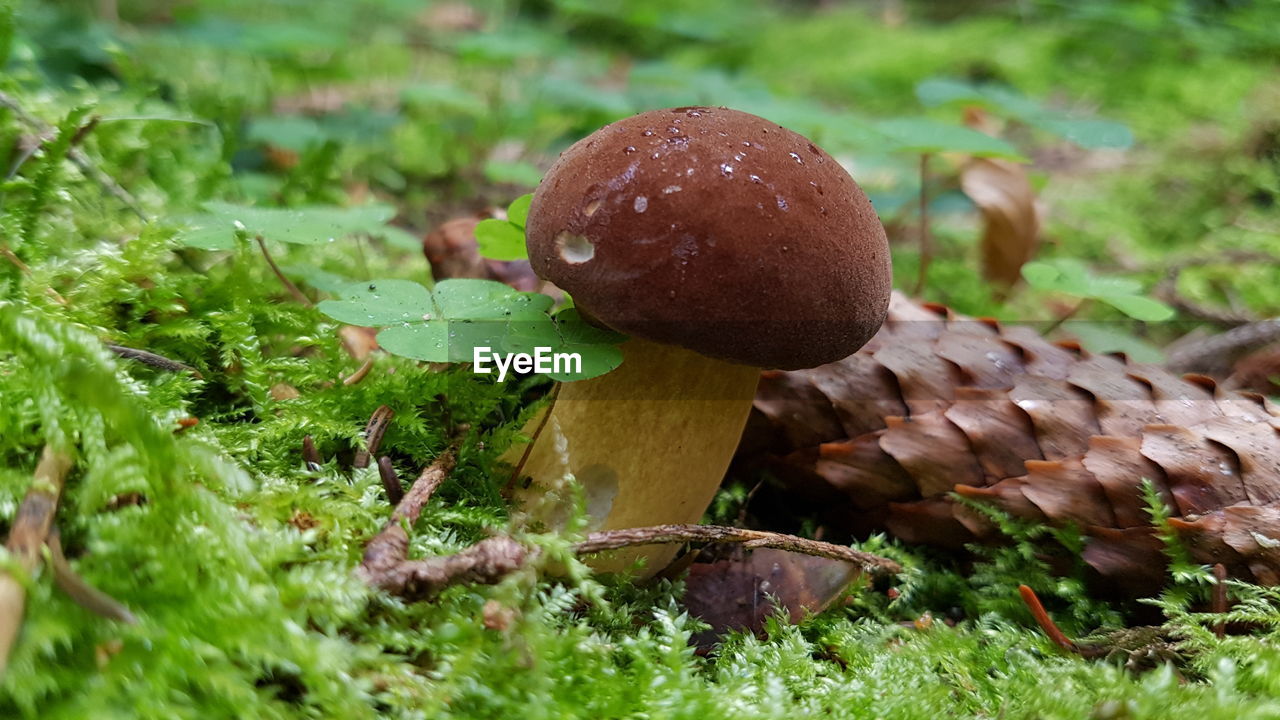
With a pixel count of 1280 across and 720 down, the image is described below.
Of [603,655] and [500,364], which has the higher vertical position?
[500,364]

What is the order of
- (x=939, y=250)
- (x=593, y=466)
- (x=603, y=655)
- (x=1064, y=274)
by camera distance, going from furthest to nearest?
(x=939, y=250), (x=1064, y=274), (x=593, y=466), (x=603, y=655)

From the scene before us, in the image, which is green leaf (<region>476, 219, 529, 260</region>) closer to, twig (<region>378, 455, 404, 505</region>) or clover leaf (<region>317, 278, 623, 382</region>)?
clover leaf (<region>317, 278, 623, 382</region>)

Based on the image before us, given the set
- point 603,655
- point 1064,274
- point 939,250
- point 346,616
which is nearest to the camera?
point 346,616

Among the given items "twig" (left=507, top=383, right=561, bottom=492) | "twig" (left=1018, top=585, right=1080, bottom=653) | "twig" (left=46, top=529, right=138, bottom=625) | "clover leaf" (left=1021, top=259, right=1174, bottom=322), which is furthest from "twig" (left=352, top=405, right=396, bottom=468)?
"clover leaf" (left=1021, top=259, right=1174, bottom=322)

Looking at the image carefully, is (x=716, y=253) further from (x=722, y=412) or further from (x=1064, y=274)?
(x=1064, y=274)

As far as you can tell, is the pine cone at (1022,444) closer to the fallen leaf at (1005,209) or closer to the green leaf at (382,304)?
the green leaf at (382,304)

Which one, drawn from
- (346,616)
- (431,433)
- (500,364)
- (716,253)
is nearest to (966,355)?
(716,253)


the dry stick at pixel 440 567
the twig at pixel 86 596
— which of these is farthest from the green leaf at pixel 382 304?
the twig at pixel 86 596
